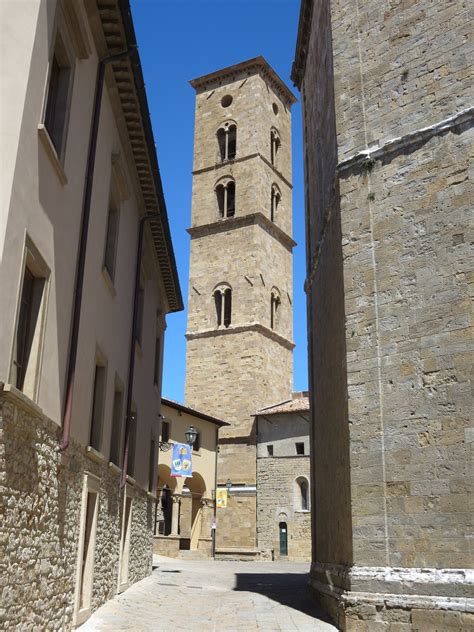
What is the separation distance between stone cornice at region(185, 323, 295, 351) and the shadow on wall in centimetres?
1893

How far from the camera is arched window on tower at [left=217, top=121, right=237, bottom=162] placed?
143 feet

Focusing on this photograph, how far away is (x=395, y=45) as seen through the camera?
36.8 feet

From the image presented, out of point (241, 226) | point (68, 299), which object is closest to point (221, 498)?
point (241, 226)

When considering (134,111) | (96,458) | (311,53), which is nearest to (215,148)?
(311,53)

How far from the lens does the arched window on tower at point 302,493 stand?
106ft

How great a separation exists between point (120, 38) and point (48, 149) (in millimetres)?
3683

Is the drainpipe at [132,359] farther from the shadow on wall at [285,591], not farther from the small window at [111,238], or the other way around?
the shadow on wall at [285,591]

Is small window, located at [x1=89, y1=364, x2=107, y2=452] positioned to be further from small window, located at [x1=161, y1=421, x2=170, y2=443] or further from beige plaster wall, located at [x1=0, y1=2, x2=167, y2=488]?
small window, located at [x1=161, y1=421, x2=170, y2=443]

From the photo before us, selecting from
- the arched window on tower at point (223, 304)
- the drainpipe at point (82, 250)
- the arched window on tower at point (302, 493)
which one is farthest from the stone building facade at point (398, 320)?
the arched window on tower at point (223, 304)

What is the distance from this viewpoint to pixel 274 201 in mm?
A: 43250

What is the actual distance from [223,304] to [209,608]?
28.3 meters

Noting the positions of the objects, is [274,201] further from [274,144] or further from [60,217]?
[60,217]

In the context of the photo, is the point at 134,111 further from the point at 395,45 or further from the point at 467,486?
the point at 467,486

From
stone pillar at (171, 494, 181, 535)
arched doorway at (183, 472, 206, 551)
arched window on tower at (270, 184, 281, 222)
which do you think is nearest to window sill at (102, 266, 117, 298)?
stone pillar at (171, 494, 181, 535)
